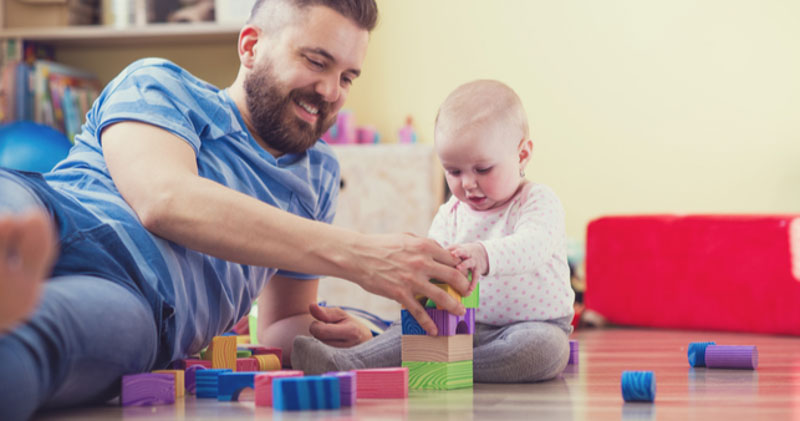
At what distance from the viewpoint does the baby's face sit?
147 cm

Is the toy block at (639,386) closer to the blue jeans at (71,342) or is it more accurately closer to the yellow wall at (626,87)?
the blue jeans at (71,342)

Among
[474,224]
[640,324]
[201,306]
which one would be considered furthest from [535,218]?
[640,324]

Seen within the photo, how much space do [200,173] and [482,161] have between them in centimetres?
49

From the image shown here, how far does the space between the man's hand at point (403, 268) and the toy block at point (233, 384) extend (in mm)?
207

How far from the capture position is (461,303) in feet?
4.11

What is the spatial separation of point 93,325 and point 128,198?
27 cm

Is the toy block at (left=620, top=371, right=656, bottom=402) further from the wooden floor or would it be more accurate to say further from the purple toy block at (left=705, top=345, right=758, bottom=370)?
the purple toy block at (left=705, top=345, right=758, bottom=370)

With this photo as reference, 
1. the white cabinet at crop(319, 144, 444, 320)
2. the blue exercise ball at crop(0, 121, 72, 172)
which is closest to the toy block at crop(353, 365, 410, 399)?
the blue exercise ball at crop(0, 121, 72, 172)

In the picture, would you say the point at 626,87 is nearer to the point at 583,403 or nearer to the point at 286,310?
the point at 286,310

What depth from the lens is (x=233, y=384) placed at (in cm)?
117

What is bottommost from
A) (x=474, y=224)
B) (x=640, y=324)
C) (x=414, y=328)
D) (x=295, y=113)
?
(x=640, y=324)

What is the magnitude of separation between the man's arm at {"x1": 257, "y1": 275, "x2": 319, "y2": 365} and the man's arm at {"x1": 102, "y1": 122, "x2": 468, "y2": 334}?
513 mm

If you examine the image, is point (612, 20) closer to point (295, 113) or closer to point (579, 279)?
point (579, 279)

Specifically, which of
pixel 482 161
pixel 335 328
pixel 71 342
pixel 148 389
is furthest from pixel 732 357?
pixel 71 342
